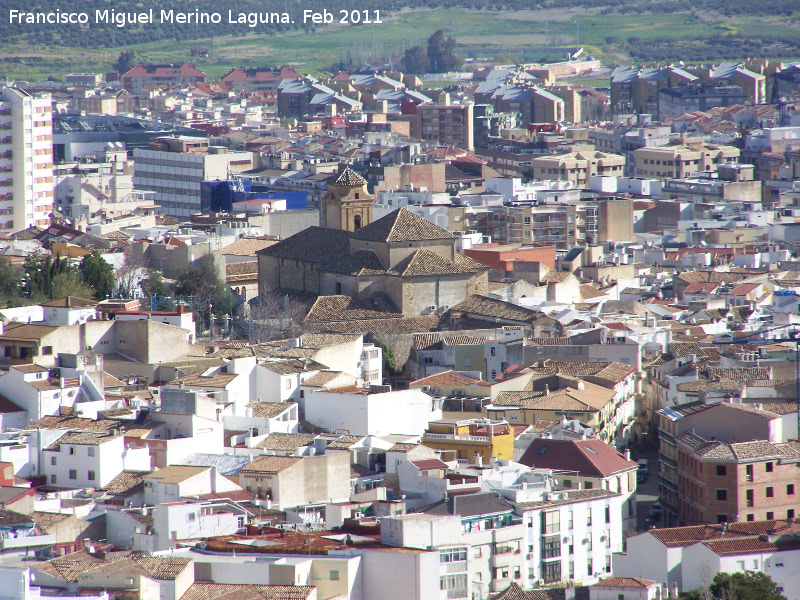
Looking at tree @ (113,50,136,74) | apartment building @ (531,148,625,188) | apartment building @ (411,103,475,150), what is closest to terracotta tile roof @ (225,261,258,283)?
apartment building @ (531,148,625,188)

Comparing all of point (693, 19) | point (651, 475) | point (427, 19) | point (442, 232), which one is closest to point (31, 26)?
point (427, 19)

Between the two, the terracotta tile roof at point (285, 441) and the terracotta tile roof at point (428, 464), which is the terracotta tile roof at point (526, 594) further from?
the terracotta tile roof at point (285, 441)

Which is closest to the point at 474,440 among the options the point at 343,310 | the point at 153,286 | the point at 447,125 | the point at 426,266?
the point at 343,310

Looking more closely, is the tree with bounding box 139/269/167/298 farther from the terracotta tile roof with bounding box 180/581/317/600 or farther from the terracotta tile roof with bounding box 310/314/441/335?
the terracotta tile roof with bounding box 180/581/317/600

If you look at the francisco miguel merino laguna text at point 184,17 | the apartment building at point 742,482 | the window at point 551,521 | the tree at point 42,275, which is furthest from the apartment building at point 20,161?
the francisco miguel merino laguna text at point 184,17

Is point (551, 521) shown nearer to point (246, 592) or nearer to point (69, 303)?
point (246, 592)

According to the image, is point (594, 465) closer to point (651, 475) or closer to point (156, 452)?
point (651, 475)

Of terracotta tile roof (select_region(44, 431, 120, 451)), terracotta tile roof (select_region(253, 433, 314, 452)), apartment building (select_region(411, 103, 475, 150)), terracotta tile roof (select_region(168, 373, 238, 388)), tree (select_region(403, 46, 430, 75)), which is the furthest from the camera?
tree (select_region(403, 46, 430, 75))
